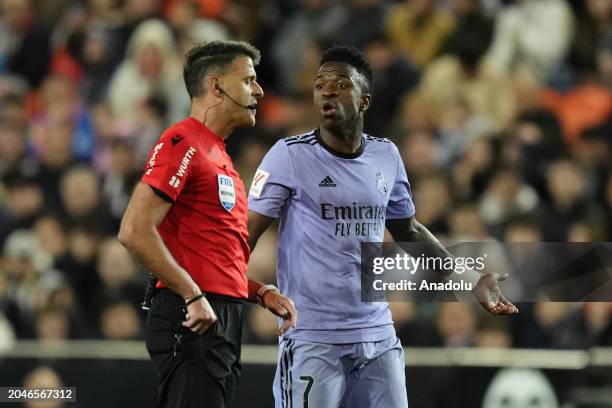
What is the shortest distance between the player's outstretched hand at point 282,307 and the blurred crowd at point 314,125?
9.84 feet

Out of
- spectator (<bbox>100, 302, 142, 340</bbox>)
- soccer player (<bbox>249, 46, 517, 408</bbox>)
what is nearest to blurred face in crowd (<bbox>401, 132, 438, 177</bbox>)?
spectator (<bbox>100, 302, 142, 340</bbox>)

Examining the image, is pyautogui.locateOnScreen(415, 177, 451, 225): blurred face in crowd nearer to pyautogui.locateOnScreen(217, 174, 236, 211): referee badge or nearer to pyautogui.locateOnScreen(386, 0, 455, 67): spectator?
pyautogui.locateOnScreen(386, 0, 455, 67): spectator

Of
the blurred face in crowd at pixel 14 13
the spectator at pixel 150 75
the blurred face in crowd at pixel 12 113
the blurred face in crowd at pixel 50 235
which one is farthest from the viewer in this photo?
the blurred face in crowd at pixel 14 13

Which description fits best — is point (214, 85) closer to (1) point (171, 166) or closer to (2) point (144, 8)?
(1) point (171, 166)

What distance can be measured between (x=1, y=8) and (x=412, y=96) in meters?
4.92

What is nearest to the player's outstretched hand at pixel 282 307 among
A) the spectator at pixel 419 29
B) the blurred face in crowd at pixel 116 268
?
the blurred face in crowd at pixel 116 268

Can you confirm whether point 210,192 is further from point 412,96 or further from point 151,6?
point 151,6

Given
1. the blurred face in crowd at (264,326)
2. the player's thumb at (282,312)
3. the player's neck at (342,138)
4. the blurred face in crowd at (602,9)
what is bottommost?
the player's thumb at (282,312)

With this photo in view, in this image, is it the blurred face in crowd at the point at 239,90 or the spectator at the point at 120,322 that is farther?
the spectator at the point at 120,322

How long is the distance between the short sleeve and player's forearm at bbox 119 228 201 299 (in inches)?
7.1

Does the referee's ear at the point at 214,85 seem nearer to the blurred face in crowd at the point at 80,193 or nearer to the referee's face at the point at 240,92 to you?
the referee's face at the point at 240,92

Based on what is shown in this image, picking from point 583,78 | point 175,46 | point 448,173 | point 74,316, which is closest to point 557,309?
point 448,173

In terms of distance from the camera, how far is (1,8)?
13016mm

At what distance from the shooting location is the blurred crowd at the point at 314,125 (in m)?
8.97
